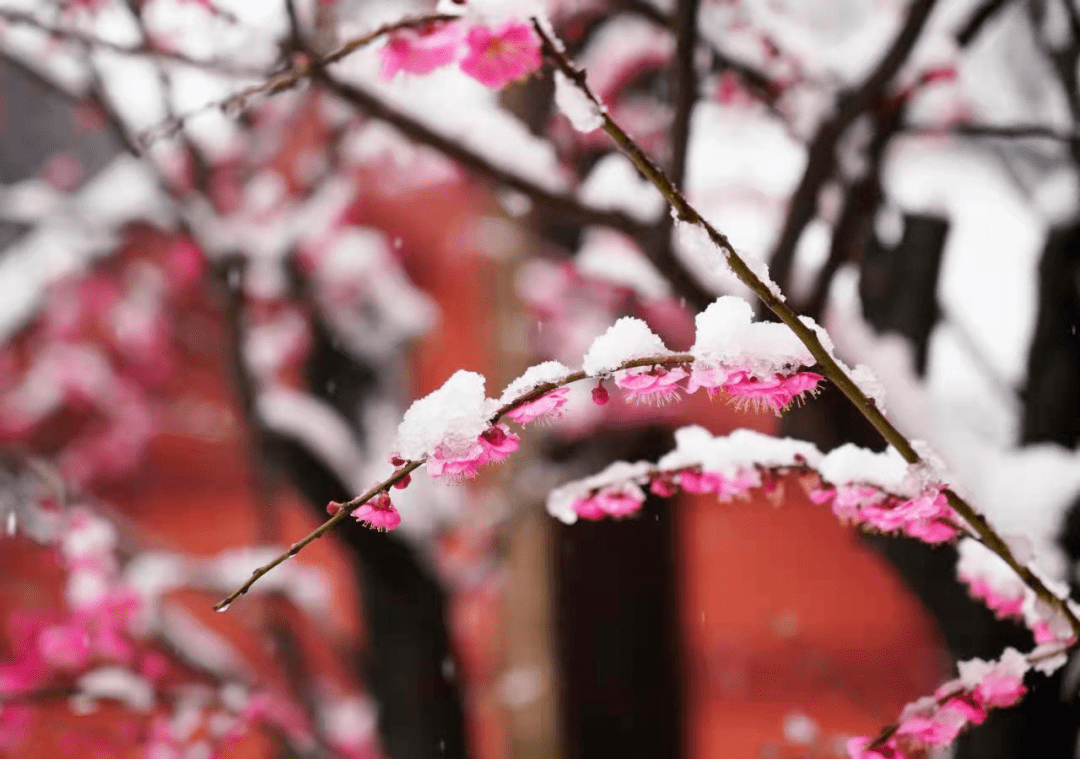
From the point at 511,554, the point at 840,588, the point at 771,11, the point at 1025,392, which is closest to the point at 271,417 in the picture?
the point at 511,554

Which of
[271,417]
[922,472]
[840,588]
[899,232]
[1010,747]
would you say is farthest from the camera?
[840,588]

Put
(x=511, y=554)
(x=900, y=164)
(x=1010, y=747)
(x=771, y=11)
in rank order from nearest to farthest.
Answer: (x=1010, y=747), (x=771, y=11), (x=900, y=164), (x=511, y=554)

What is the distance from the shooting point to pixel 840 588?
16.6ft

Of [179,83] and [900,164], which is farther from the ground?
Result: [179,83]

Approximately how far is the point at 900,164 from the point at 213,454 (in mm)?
4909

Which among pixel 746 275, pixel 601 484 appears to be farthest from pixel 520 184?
pixel 746 275

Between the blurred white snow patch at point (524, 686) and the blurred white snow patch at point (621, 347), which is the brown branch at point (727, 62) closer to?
the blurred white snow patch at point (621, 347)

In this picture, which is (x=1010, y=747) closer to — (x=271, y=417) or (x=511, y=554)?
(x=511, y=554)

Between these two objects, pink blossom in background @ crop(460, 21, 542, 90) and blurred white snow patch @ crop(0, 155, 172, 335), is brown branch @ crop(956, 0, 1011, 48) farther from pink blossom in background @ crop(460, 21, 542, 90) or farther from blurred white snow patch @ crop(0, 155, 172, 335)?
blurred white snow patch @ crop(0, 155, 172, 335)

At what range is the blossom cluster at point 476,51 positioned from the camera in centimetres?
94

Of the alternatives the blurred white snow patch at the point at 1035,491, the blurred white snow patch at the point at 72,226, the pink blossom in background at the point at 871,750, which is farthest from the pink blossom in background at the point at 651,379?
the blurred white snow patch at the point at 72,226

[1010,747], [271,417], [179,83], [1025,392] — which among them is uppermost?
[179,83]

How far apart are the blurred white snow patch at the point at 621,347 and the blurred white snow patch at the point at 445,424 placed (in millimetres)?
118

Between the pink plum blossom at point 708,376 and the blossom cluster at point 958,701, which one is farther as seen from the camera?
the blossom cluster at point 958,701
